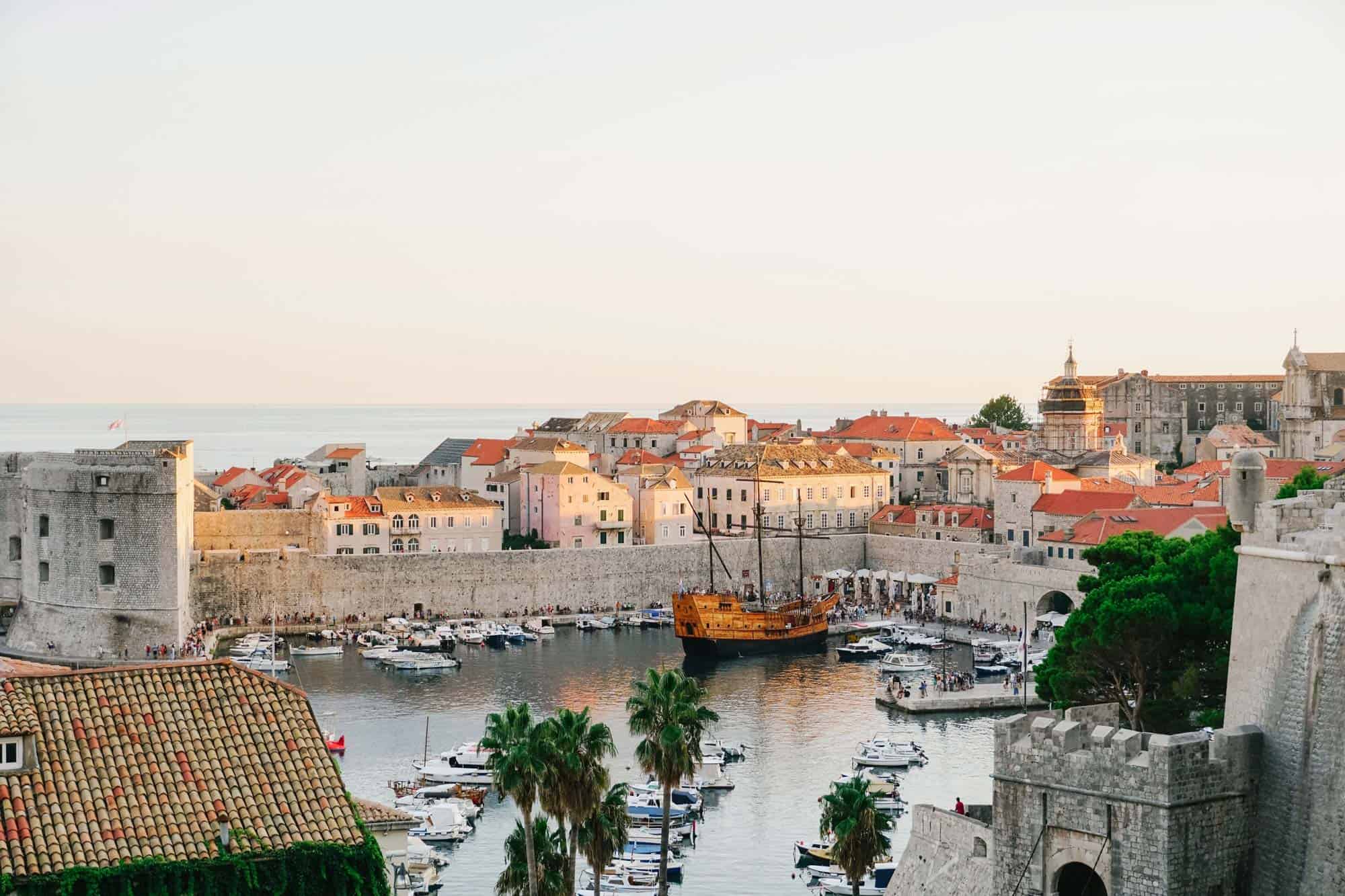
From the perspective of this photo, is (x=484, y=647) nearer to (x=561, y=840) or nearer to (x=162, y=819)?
(x=561, y=840)

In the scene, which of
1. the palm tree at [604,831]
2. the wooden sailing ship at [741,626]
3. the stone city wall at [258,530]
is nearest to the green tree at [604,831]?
the palm tree at [604,831]

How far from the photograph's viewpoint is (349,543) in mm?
60375

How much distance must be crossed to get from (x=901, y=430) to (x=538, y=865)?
63567 millimetres

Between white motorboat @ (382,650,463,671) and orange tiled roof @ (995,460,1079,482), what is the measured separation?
21.3m

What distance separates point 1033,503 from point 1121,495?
3.03 meters

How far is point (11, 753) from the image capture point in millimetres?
13023

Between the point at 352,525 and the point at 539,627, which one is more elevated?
the point at 352,525

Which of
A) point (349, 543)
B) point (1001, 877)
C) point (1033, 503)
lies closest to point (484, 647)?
point (349, 543)

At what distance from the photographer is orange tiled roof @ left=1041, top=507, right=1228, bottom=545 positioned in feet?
172

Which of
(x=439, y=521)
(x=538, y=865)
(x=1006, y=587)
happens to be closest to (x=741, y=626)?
(x=1006, y=587)

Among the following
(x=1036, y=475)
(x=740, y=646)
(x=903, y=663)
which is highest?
(x=1036, y=475)

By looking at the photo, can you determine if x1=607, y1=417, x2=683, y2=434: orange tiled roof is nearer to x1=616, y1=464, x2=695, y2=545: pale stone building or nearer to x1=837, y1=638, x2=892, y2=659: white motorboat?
x1=616, y1=464, x2=695, y2=545: pale stone building

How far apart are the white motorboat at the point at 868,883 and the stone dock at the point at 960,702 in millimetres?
15680

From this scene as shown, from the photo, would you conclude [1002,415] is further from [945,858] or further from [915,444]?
[945,858]
